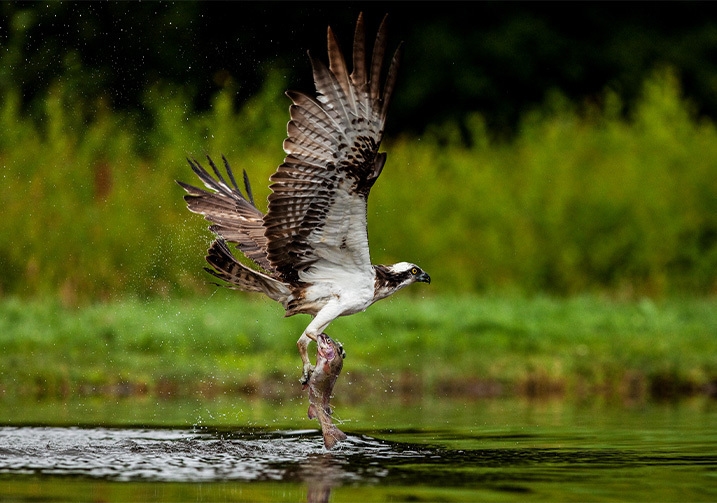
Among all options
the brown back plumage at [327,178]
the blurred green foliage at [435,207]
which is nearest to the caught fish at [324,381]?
the brown back plumage at [327,178]

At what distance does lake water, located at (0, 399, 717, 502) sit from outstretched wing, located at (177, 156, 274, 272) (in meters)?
1.33

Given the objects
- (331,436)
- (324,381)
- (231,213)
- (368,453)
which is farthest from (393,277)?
(231,213)

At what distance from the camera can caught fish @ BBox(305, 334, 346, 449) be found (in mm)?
8320

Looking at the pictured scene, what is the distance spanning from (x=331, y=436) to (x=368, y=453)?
41 centimetres

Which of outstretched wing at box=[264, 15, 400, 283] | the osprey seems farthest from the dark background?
outstretched wing at box=[264, 15, 400, 283]

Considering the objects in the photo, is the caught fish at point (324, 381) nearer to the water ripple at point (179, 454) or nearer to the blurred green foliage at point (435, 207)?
the water ripple at point (179, 454)

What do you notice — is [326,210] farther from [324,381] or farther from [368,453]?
[368,453]

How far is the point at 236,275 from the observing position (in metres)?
8.95

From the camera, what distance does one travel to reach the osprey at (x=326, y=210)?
7.43 meters

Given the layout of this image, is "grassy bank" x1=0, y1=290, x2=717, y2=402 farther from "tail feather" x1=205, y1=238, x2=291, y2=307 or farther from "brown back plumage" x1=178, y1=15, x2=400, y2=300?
"brown back plumage" x1=178, y1=15, x2=400, y2=300

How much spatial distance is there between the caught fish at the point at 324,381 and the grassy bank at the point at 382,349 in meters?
3.12

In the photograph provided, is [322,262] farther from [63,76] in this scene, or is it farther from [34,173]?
[63,76]

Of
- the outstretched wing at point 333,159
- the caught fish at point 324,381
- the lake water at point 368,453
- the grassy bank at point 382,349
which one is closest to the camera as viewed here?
the lake water at point 368,453

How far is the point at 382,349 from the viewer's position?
42.5ft
